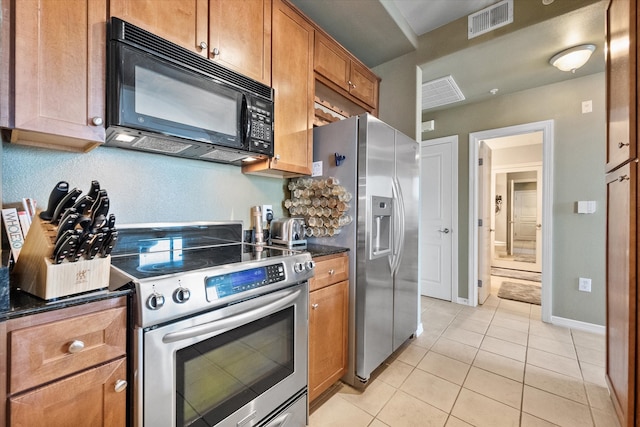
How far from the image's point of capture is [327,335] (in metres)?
1.62

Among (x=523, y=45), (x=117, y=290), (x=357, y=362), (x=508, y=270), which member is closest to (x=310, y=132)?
(x=117, y=290)

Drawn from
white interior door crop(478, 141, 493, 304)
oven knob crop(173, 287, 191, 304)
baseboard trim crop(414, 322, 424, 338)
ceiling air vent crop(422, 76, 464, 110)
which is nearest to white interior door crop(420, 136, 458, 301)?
white interior door crop(478, 141, 493, 304)

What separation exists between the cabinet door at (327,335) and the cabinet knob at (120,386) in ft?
2.86

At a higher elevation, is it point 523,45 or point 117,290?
point 523,45

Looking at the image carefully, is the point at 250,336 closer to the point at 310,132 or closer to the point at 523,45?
the point at 310,132

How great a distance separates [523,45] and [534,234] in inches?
211

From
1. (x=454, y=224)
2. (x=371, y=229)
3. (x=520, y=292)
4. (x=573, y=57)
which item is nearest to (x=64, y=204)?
(x=371, y=229)

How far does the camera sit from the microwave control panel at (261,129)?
151 cm

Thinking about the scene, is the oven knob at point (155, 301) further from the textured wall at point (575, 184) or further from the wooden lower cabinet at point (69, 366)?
the textured wall at point (575, 184)

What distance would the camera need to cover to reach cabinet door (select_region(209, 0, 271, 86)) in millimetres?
1360

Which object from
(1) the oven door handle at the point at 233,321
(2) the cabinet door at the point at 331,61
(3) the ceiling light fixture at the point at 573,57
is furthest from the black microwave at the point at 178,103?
(3) the ceiling light fixture at the point at 573,57

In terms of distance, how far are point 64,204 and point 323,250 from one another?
1218mm

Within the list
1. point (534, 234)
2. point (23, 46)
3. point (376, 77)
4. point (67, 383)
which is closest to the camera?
point (67, 383)

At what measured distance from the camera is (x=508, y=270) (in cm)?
550
